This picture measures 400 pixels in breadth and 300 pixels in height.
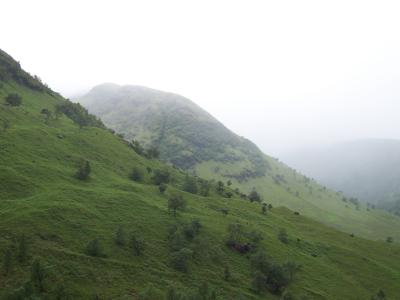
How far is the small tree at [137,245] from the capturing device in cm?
6187

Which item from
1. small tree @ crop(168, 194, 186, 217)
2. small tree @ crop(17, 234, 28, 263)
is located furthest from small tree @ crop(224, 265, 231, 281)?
small tree @ crop(17, 234, 28, 263)

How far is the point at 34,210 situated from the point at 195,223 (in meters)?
32.7

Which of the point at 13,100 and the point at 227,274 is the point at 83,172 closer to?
the point at 227,274

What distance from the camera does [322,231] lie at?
120 m

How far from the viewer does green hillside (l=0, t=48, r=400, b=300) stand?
5047cm

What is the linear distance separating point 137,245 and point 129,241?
183 centimetres

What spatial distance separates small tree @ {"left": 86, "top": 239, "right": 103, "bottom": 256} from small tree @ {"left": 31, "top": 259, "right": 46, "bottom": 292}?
10523 mm

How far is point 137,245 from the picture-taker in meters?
62.5

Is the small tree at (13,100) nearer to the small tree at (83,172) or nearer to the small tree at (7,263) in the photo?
the small tree at (83,172)

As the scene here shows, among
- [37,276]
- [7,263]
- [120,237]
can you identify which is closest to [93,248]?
[120,237]

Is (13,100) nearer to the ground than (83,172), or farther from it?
farther from it

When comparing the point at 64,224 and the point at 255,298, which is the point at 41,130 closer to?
the point at 64,224

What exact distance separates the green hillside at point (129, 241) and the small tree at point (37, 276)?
0.40 feet

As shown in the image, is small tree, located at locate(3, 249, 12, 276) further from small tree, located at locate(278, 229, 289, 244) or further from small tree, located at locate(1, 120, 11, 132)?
small tree, located at locate(278, 229, 289, 244)
